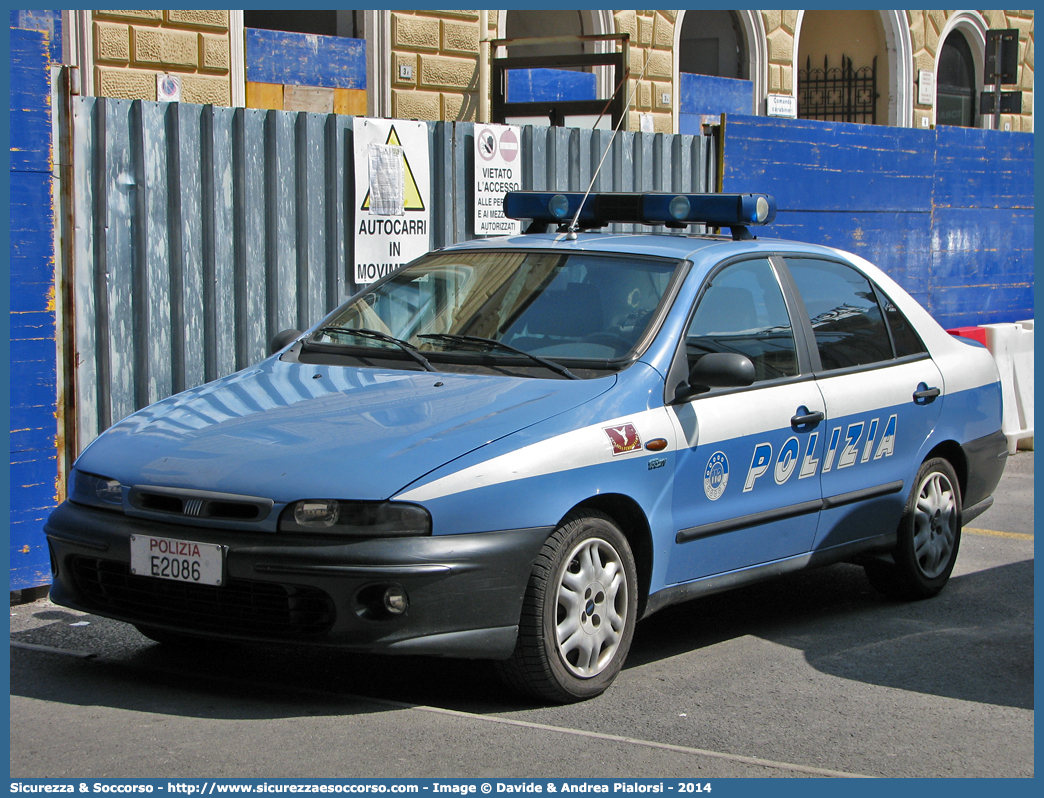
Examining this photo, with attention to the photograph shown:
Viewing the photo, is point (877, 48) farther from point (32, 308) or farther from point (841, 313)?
point (32, 308)

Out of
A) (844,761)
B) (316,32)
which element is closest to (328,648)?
(844,761)

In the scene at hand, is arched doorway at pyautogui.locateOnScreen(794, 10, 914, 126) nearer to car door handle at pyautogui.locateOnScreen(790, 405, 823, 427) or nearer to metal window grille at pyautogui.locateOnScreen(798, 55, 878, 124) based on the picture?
metal window grille at pyautogui.locateOnScreen(798, 55, 878, 124)

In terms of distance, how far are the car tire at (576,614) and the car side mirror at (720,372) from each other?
0.65m

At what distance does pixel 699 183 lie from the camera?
10.5 meters

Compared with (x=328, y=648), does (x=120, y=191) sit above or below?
above

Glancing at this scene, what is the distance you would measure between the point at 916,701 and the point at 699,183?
6203 mm

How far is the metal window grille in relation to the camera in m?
23.1

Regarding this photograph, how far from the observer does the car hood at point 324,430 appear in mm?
4336

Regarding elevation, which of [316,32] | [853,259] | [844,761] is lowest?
[844,761]

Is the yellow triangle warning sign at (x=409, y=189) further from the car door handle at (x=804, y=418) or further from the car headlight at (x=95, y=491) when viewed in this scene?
the car headlight at (x=95, y=491)

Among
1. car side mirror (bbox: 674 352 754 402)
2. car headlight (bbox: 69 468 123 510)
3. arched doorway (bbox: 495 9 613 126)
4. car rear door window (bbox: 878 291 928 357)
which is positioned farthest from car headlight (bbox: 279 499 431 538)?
arched doorway (bbox: 495 9 613 126)

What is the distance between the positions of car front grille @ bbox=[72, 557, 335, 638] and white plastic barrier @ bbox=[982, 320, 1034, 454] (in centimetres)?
775

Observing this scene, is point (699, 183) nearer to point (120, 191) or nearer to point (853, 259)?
point (853, 259)

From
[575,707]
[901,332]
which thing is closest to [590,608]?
[575,707]
